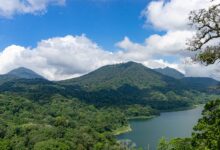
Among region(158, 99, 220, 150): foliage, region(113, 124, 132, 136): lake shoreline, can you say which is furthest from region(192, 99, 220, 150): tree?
region(113, 124, 132, 136): lake shoreline

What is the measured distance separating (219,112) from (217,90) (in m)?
6.95

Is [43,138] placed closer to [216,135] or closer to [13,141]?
[13,141]

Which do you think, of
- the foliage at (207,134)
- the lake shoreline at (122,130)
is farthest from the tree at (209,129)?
the lake shoreline at (122,130)

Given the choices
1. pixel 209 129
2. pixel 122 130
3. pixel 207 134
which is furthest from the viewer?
pixel 122 130

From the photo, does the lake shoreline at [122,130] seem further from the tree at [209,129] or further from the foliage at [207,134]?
the tree at [209,129]

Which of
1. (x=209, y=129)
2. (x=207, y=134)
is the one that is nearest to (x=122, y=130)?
(x=209, y=129)

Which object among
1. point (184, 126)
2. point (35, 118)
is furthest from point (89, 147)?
point (35, 118)

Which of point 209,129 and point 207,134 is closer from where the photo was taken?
point 207,134

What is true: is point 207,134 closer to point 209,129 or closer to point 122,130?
point 209,129

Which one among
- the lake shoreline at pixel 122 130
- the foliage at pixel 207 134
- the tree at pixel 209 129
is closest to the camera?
the tree at pixel 209 129

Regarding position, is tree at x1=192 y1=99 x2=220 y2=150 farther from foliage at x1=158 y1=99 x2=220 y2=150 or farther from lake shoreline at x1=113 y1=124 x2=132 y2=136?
lake shoreline at x1=113 y1=124 x2=132 y2=136

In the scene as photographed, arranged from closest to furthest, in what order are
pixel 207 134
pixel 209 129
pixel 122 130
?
1. pixel 207 134
2. pixel 209 129
3. pixel 122 130

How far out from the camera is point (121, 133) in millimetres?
173000

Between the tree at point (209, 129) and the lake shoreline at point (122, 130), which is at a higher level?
the tree at point (209, 129)
